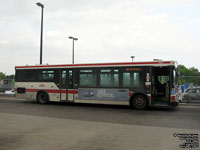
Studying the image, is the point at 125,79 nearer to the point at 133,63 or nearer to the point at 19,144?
the point at 133,63

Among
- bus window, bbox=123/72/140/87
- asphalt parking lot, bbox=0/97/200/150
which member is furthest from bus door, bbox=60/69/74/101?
asphalt parking lot, bbox=0/97/200/150

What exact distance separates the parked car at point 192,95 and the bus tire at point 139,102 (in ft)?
19.1

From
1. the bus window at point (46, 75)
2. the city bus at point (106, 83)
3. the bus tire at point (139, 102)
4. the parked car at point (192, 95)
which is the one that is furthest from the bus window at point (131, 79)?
the parked car at point (192, 95)

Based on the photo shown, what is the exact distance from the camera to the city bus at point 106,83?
12.8 metres

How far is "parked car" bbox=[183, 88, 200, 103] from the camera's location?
16906 millimetres

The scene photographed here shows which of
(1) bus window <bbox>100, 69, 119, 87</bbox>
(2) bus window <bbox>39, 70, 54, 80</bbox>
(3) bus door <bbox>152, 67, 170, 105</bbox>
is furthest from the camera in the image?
(2) bus window <bbox>39, 70, 54, 80</bbox>

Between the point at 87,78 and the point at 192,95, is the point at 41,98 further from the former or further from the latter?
the point at 192,95

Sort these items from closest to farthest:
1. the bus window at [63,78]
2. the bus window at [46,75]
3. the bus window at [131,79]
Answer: the bus window at [131,79] → the bus window at [63,78] → the bus window at [46,75]

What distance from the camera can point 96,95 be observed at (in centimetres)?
1418

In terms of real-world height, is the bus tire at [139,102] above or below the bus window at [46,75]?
below

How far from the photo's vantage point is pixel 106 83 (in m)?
14.0

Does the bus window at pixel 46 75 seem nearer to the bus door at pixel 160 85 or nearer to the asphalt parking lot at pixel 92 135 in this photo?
the asphalt parking lot at pixel 92 135

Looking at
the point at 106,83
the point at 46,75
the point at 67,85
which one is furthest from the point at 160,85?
the point at 46,75

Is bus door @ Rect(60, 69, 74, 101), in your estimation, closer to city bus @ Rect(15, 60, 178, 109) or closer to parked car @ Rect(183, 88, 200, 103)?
city bus @ Rect(15, 60, 178, 109)
